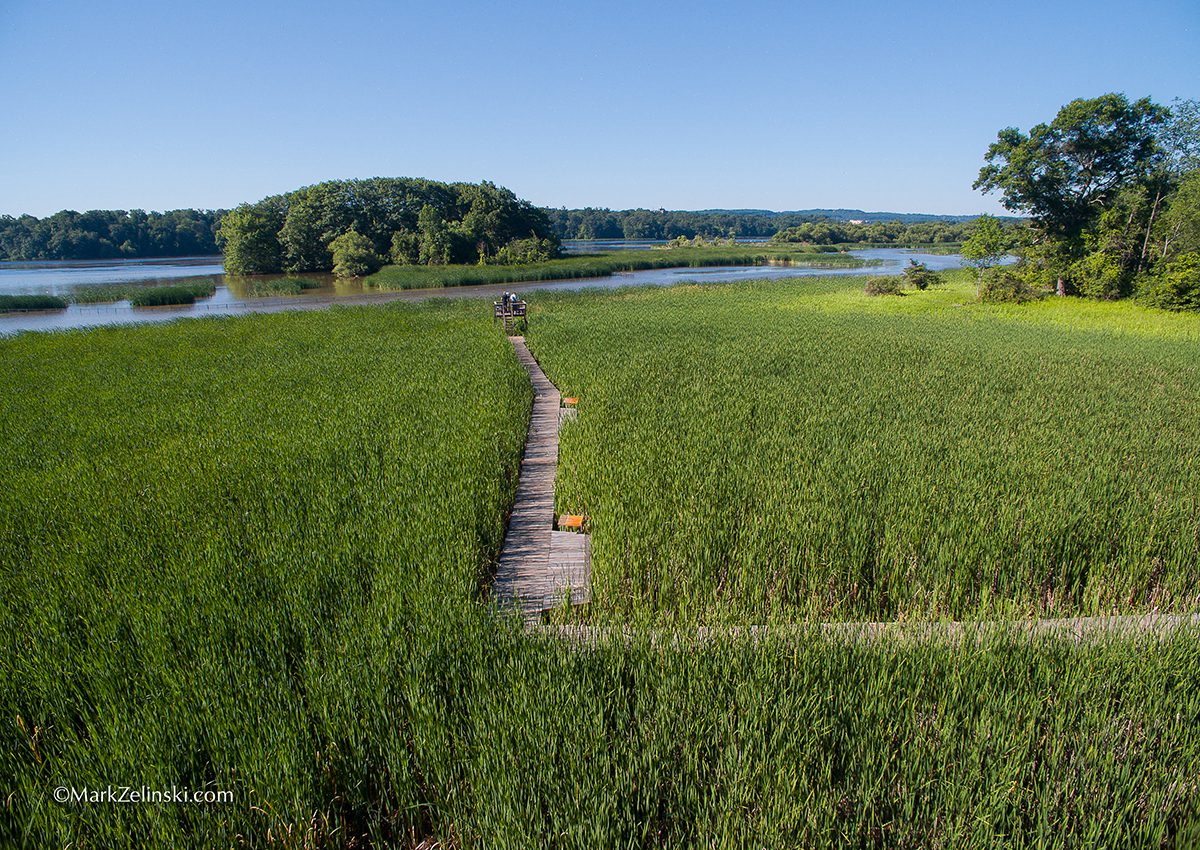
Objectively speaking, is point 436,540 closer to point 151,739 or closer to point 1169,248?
point 151,739

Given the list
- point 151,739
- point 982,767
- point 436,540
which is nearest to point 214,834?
point 151,739

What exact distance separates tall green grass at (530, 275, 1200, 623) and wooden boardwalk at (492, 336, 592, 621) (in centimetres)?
25

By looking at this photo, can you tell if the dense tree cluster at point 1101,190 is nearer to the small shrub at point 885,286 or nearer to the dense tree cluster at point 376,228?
the small shrub at point 885,286

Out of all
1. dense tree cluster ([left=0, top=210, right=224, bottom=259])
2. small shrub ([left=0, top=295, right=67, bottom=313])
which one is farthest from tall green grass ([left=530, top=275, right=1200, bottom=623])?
dense tree cluster ([left=0, top=210, right=224, bottom=259])

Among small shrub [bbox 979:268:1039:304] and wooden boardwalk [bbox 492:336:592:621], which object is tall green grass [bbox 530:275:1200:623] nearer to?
wooden boardwalk [bbox 492:336:592:621]

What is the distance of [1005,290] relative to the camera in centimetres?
2741

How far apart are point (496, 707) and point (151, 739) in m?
1.43

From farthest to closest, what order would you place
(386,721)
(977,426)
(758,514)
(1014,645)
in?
(977,426) → (758,514) → (1014,645) → (386,721)

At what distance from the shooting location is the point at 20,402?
10.7 meters

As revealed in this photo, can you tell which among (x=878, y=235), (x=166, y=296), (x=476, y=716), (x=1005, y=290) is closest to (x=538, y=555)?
(x=476, y=716)

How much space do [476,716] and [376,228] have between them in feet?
242

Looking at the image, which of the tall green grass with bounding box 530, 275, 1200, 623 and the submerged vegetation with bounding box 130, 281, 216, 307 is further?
the submerged vegetation with bounding box 130, 281, 216, 307

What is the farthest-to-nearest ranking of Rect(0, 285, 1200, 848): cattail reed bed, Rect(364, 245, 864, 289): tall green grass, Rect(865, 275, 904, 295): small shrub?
Rect(364, 245, 864, 289): tall green grass < Rect(865, 275, 904, 295): small shrub < Rect(0, 285, 1200, 848): cattail reed bed

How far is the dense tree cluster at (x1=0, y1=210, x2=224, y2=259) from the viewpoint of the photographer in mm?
86637
